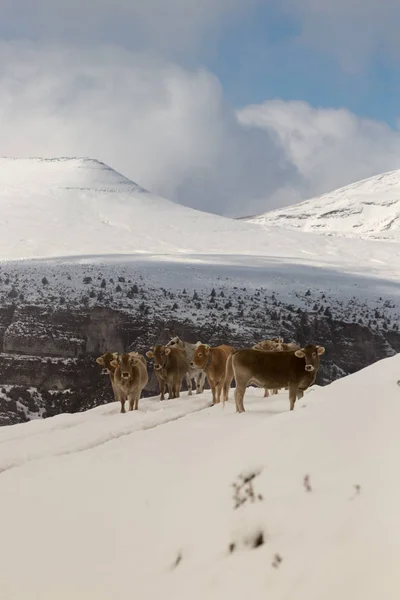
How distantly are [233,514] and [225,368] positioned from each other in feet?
33.3

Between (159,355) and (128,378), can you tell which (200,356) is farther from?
(159,355)

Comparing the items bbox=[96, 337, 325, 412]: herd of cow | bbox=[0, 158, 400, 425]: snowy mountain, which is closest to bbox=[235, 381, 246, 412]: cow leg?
bbox=[96, 337, 325, 412]: herd of cow

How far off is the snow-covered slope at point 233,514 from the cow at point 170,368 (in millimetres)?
10400

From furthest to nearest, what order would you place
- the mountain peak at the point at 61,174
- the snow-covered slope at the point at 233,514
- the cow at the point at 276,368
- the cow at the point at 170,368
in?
the mountain peak at the point at 61,174
the cow at the point at 170,368
the cow at the point at 276,368
the snow-covered slope at the point at 233,514

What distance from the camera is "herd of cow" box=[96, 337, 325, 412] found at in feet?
39.9

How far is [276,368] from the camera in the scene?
12148mm

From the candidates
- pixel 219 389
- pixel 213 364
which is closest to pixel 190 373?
pixel 213 364

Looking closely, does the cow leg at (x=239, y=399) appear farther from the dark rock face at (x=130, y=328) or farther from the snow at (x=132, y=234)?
the snow at (x=132, y=234)

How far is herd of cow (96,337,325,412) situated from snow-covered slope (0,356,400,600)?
2856mm

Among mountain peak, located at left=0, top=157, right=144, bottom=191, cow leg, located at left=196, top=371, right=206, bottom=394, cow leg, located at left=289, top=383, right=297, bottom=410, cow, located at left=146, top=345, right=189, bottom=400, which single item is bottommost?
cow leg, located at left=196, top=371, right=206, bottom=394

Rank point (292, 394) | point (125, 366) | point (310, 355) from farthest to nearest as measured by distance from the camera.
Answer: point (125, 366)
point (310, 355)
point (292, 394)

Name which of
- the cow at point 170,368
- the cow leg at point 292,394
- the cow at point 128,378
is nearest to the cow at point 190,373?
the cow at point 170,368

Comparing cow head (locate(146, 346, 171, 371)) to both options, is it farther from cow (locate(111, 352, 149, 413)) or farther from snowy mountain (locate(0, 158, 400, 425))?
snowy mountain (locate(0, 158, 400, 425))

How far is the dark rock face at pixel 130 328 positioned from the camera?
50562mm
